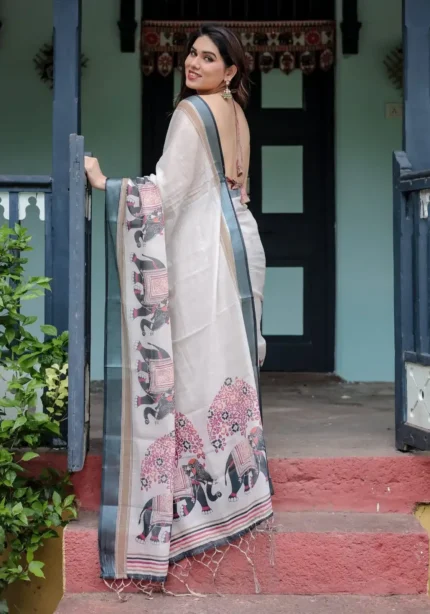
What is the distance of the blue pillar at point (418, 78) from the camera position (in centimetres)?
429

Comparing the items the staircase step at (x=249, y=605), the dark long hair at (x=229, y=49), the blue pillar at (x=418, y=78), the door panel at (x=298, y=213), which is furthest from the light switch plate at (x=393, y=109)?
the staircase step at (x=249, y=605)

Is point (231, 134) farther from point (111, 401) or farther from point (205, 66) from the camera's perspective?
point (111, 401)

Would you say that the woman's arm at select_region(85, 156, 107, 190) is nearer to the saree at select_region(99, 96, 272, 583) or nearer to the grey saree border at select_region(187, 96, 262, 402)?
the saree at select_region(99, 96, 272, 583)

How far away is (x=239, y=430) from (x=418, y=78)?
6.01ft

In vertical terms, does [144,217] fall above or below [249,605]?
above

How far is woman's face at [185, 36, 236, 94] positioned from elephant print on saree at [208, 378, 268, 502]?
4.04 ft

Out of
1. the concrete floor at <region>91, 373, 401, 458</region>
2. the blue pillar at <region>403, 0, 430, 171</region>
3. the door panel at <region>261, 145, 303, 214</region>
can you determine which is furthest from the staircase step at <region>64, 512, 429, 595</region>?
the door panel at <region>261, 145, 303, 214</region>

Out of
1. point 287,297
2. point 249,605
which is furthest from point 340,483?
point 287,297

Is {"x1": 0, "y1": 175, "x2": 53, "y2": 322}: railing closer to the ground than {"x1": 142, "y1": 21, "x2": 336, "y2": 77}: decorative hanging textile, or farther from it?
closer to the ground

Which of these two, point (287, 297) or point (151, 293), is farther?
point (287, 297)

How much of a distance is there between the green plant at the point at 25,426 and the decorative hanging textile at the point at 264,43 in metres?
3.07

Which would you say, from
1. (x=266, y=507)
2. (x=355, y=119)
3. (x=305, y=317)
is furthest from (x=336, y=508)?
(x=355, y=119)

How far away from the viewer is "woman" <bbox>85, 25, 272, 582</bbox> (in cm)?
366

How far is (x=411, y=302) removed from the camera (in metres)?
4.23
